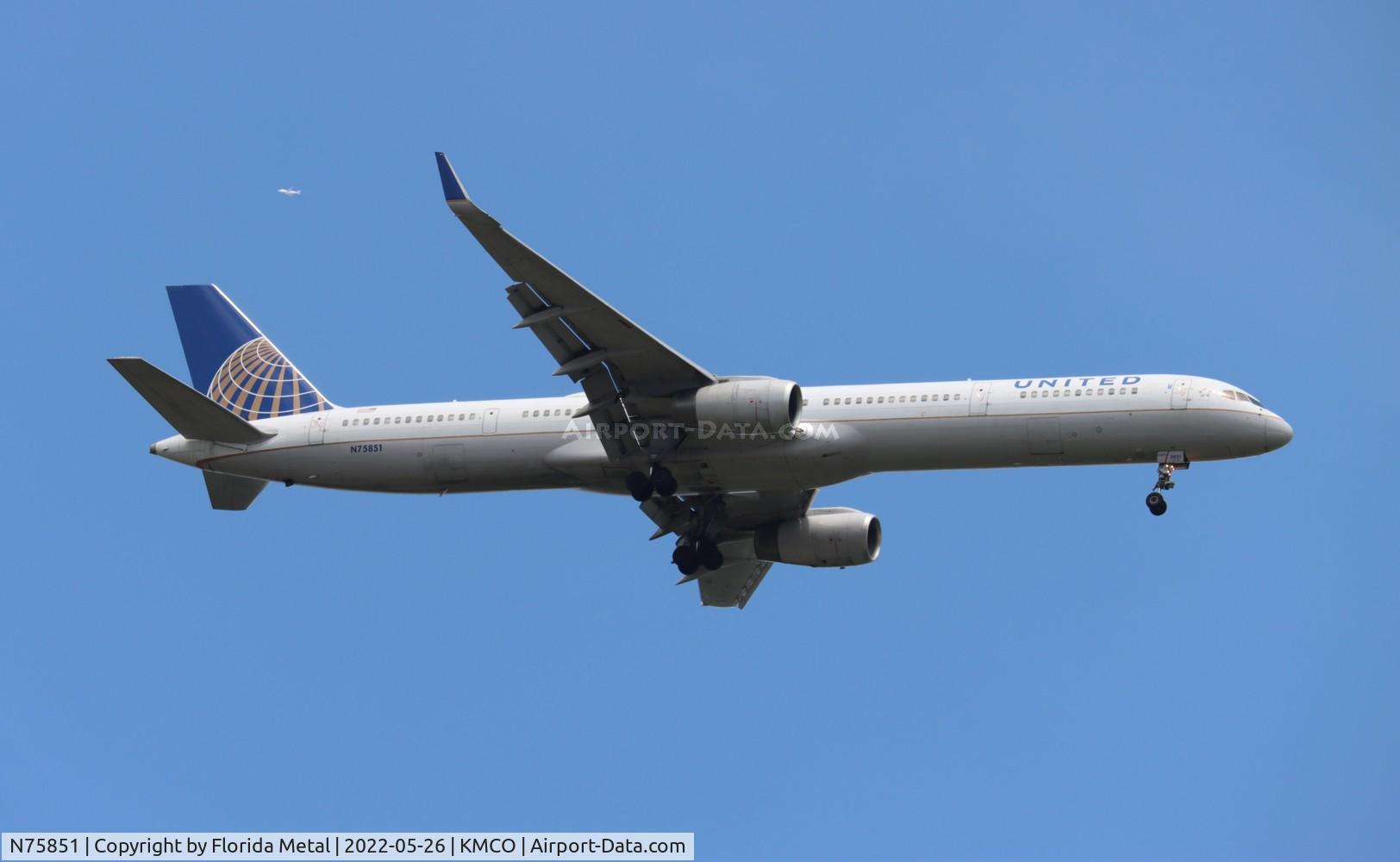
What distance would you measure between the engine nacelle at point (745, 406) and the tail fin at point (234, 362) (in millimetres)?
12062

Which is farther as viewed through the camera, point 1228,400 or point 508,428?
point 508,428

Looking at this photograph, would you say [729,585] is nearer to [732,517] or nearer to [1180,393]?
[732,517]

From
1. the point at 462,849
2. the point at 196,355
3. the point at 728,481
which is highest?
the point at 196,355

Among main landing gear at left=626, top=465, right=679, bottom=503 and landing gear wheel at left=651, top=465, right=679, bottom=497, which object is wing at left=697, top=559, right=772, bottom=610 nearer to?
main landing gear at left=626, top=465, right=679, bottom=503

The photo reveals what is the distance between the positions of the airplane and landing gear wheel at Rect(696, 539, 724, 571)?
7 centimetres

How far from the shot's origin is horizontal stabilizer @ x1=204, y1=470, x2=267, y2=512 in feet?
172

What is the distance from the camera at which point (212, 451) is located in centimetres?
5200

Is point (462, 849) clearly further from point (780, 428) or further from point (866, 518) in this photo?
point (866, 518)

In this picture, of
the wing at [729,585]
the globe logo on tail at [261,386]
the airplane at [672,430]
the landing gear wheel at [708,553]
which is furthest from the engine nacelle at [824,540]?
the globe logo on tail at [261,386]

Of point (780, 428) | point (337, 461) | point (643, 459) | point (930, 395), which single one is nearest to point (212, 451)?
point (337, 461)

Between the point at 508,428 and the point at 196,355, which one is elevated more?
the point at 196,355


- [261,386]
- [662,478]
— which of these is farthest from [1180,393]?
[261,386]

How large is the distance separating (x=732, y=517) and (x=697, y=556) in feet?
Result: 5.45

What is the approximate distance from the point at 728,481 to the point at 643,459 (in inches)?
95.5
